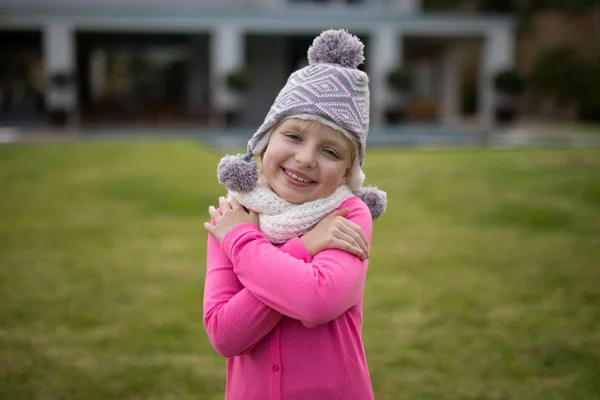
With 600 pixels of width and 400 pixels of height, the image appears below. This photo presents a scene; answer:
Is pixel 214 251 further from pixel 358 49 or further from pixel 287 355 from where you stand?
pixel 358 49

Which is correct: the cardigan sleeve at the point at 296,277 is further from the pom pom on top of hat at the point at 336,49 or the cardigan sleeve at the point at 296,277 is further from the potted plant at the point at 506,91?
the potted plant at the point at 506,91

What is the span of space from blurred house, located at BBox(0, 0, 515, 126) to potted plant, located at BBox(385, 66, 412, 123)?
0.64 ft

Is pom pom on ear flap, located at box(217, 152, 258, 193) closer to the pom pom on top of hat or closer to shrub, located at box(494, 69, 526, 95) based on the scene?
the pom pom on top of hat

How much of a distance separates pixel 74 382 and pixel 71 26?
18671 millimetres

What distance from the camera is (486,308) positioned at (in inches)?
171

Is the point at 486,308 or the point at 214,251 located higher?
the point at 214,251

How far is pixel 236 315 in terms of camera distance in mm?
1507

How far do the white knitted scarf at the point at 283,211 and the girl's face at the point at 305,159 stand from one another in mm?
21

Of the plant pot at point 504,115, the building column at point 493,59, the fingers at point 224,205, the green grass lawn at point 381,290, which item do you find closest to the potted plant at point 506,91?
the plant pot at point 504,115

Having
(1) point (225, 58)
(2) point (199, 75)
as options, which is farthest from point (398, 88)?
(2) point (199, 75)

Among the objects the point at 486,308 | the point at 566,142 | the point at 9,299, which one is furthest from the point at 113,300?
the point at 566,142

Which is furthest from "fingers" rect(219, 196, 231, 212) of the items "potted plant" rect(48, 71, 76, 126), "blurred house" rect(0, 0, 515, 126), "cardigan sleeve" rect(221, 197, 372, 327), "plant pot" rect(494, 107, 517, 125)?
"plant pot" rect(494, 107, 517, 125)

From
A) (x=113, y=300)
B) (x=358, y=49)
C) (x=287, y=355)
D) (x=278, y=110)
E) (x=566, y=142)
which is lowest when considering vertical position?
(x=566, y=142)

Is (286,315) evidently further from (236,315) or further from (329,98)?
(329,98)
